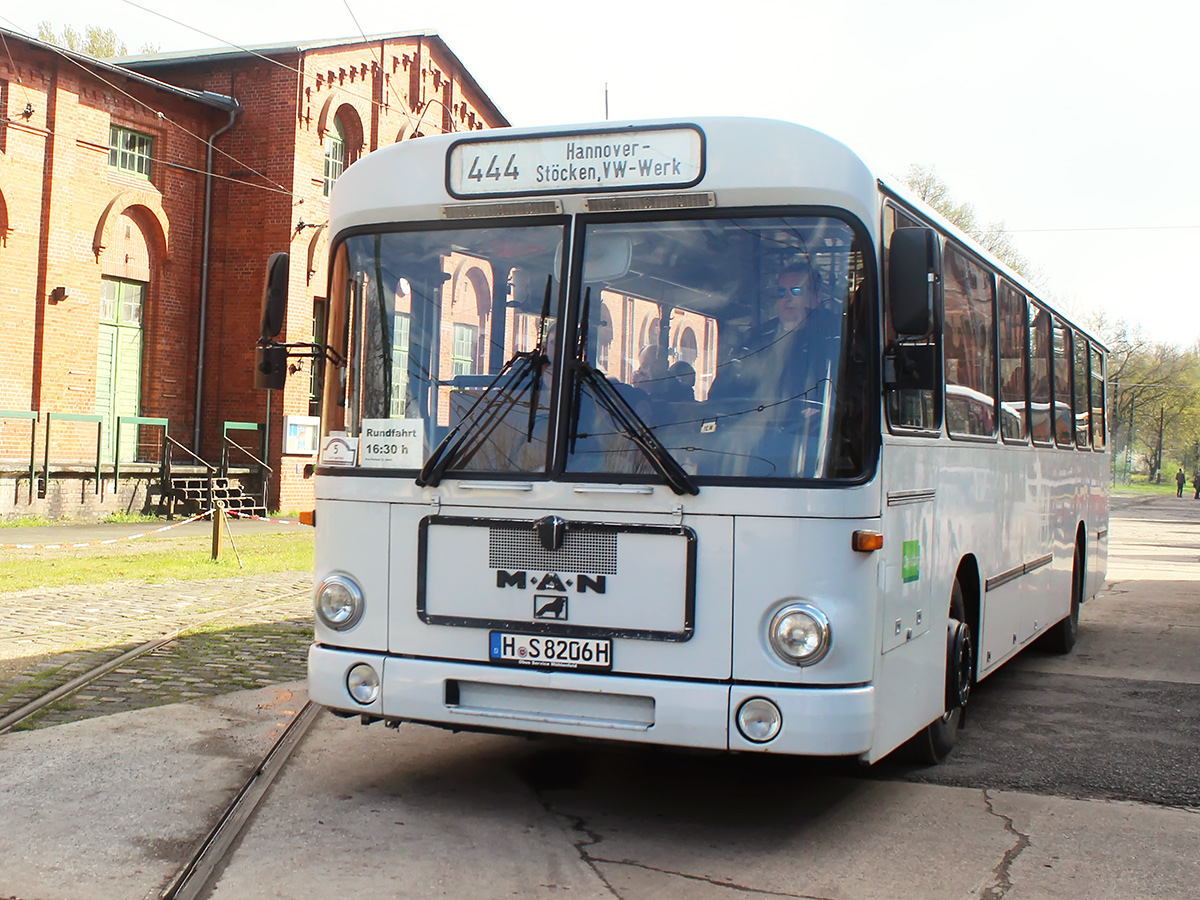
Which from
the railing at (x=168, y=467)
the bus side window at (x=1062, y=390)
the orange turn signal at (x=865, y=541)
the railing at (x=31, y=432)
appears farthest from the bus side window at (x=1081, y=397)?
the railing at (x=168, y=467)

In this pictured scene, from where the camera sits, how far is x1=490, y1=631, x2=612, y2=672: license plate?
17.2ft

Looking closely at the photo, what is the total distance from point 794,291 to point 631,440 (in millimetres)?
852

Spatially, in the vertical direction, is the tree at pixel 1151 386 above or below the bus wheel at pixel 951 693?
above

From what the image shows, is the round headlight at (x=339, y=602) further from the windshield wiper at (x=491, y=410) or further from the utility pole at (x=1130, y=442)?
the utility pole at (x=1130, y=442)

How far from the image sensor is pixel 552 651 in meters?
5.32

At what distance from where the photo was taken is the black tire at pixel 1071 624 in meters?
11.0

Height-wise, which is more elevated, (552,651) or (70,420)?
(70,420)

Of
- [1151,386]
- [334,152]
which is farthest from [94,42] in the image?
[1151,386]

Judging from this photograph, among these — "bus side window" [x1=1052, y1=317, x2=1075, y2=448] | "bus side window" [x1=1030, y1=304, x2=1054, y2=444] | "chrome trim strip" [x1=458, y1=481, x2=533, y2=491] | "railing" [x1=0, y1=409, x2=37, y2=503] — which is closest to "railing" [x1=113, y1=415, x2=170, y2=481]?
"railing" [x1=0, y1=409, x2=37, y2=503]

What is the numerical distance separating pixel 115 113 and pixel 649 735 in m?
24.9

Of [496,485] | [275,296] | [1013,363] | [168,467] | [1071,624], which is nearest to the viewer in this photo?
[496,485]

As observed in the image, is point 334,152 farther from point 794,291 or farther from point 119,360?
point 794,291

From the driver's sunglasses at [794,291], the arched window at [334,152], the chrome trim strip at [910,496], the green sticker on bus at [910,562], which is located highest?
the arched window at [334,152]

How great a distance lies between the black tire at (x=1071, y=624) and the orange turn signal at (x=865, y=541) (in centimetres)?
613
